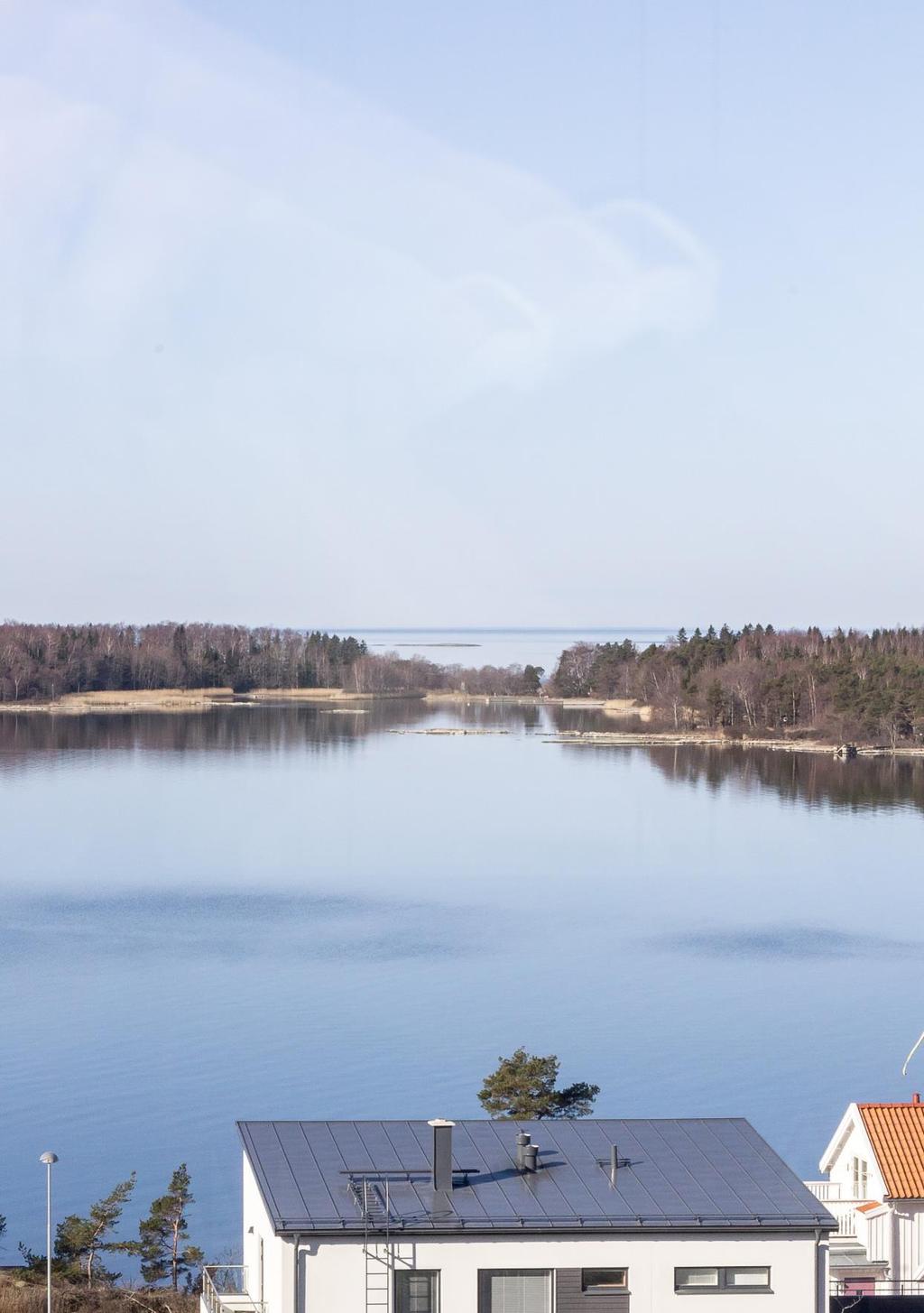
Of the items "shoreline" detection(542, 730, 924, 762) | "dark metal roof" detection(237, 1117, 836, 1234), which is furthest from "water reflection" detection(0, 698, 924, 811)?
"dark metal roof" detection(237, 1117, 836, 1234)

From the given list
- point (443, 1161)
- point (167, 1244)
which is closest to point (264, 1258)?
point (443, 1161)

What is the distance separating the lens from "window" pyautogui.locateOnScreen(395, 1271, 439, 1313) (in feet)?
22.5

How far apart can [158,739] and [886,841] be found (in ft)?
106

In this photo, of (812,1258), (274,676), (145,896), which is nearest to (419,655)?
(274,676)

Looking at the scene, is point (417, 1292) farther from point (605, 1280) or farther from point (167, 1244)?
point (167, 1244)

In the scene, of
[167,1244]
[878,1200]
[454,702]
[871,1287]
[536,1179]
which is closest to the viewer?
[536,1179]

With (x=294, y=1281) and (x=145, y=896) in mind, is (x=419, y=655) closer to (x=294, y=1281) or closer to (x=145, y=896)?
(x=145, y=896)

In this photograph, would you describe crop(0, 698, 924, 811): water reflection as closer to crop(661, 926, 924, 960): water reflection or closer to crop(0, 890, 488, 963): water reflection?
crop(661, 926, 924, 960): water reflection

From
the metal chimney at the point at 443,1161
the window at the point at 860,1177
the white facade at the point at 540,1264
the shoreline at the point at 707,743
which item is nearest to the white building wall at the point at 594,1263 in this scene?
the white facade at the point at 540,1264

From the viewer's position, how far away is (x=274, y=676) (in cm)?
9281

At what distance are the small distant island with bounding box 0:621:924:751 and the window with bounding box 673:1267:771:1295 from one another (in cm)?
5396

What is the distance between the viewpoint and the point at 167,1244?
10445 millimetres

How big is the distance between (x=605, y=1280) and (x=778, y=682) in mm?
58379

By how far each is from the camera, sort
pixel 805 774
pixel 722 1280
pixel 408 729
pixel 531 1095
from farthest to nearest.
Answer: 1. pixel 408 729
2. pixel 805 774
3. pixel 531 1095
4. pixel 722 1280
